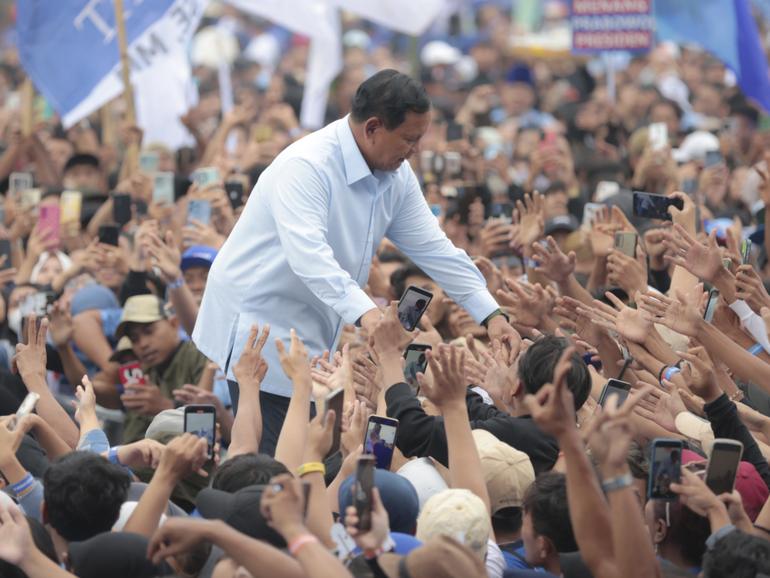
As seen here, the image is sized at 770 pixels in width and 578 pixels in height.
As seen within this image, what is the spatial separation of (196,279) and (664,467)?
4.44 m

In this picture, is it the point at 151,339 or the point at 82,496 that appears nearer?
the point at 82,496

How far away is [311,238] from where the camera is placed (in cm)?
525

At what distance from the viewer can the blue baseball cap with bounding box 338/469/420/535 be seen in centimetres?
432

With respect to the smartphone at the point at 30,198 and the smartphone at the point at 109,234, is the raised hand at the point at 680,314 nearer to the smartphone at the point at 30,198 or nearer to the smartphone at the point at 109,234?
the smartphone at the point at 109,234

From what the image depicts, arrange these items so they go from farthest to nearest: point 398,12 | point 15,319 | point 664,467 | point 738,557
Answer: point 398,12 → point 15,319 → point 664,467 → point 738,557

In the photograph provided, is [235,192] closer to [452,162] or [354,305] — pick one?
[452,162]

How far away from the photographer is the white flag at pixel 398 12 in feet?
42.3

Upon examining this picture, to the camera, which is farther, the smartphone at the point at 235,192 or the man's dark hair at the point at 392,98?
the smartphone at the point at 235,192

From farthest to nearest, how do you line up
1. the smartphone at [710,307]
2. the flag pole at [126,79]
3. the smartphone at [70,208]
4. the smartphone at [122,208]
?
1. the flag pole at [126,79]
2. the smartphone at [70,208]
3. the smartphone at [122,208]
4. the smartphone at [710,307]

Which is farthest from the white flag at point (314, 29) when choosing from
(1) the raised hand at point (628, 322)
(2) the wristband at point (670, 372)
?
(2) the wristband at point (670, 372)

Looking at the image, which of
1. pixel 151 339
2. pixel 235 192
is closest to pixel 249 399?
pixel 151 339

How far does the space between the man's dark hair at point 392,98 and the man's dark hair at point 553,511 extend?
1542 millimetres

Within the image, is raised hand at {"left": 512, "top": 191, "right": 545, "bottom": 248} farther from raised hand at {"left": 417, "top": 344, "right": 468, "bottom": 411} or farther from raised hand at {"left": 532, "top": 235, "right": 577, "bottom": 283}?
raised hand at {"left": 417, "top": 344, "right": 468, "bottom": 411}

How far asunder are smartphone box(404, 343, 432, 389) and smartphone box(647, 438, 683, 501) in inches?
66.5
